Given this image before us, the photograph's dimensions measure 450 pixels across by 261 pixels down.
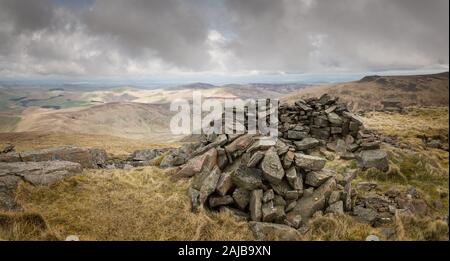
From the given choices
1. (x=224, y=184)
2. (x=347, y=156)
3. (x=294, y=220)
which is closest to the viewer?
(x=294, y=220)

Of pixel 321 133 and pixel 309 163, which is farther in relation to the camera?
pixel 321 133

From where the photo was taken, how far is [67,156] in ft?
59.1

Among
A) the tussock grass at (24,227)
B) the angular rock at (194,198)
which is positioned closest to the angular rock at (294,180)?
the angular rock at (194,198)

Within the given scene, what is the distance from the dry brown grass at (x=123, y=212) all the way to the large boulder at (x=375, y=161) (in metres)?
11.0

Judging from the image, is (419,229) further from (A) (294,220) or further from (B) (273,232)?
(B) (273,232)

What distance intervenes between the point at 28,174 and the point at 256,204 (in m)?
10.8

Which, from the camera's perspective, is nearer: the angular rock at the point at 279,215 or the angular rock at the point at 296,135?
the angular rock at the point at 279,215

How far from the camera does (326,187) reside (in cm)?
1330

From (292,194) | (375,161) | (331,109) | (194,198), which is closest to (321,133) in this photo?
(331,109)

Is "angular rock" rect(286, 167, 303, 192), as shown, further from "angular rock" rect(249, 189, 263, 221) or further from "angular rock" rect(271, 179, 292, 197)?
"angular rock" rect(249, 189, 263, 221)

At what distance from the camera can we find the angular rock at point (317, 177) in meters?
13.6

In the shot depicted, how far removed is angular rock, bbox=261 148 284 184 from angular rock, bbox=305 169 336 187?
1.60 metres

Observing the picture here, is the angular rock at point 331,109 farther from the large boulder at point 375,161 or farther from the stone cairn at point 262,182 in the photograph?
the stone cairn at point 262,182
